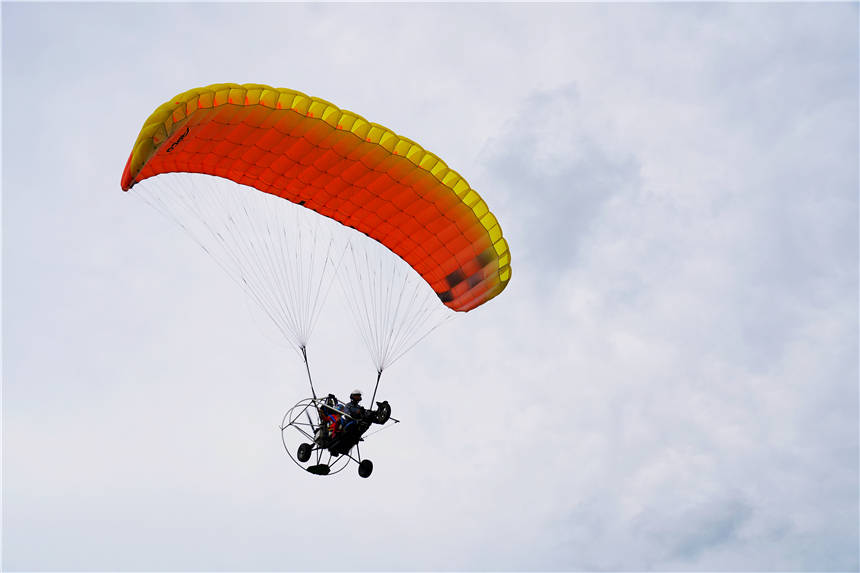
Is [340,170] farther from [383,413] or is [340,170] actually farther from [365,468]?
[365,468]

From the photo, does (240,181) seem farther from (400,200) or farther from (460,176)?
(460,176)

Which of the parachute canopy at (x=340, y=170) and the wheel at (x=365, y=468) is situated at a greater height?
the parachute canopy at (x=340, y=170)

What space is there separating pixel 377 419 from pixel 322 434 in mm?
984

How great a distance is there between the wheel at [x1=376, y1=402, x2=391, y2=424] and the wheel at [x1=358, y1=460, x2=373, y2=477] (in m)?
0.99

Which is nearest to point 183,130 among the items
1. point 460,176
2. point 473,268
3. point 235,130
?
point 235,130

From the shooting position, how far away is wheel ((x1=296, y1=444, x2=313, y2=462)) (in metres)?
16.1

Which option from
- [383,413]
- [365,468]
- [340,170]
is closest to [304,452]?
[365,468]

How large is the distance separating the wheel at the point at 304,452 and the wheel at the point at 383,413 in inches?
51.0

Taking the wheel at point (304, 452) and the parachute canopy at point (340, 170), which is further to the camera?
the wheel at point (304, 452)

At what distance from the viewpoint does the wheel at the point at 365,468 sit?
16516 millimetres

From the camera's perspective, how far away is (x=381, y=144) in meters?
16.6

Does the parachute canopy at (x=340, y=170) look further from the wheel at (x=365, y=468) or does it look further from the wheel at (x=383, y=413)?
the wheel at (x=365, y=468)

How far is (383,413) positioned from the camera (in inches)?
632

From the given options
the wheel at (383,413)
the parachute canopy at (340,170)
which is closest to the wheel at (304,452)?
the wheel at (383,413)
